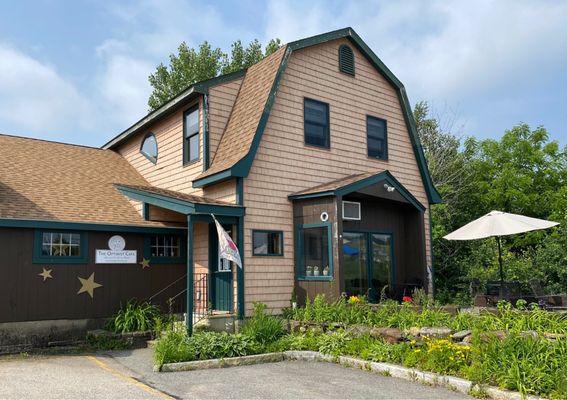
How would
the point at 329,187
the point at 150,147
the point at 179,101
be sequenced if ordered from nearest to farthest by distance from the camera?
the point at 329,187
the point at 179,101
the point at 150,147

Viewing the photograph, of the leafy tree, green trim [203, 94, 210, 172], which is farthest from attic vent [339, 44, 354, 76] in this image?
the leafy tree

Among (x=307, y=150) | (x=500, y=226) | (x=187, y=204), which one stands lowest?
(x=500, y=226)

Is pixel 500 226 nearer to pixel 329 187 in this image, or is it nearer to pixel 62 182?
pixel 329 187

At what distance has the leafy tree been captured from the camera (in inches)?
1287

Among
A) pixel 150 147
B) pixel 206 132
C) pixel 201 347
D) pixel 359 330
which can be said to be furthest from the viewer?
pixel 150 147

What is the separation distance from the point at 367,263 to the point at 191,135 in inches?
232

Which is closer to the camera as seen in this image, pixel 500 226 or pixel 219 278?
pixel 500 226

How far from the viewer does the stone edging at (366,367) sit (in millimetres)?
6700

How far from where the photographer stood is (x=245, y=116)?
13.0 metres

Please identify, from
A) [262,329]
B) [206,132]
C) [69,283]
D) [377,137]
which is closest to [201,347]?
[262,329]

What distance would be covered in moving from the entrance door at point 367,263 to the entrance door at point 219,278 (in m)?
2.90

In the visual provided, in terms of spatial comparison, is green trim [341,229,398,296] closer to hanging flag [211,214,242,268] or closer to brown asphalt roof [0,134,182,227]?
hanging flag [211,214,242,268]

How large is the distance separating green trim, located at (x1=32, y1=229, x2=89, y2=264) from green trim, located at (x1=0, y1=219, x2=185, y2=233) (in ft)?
0.65

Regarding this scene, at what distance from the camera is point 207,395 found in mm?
7129
